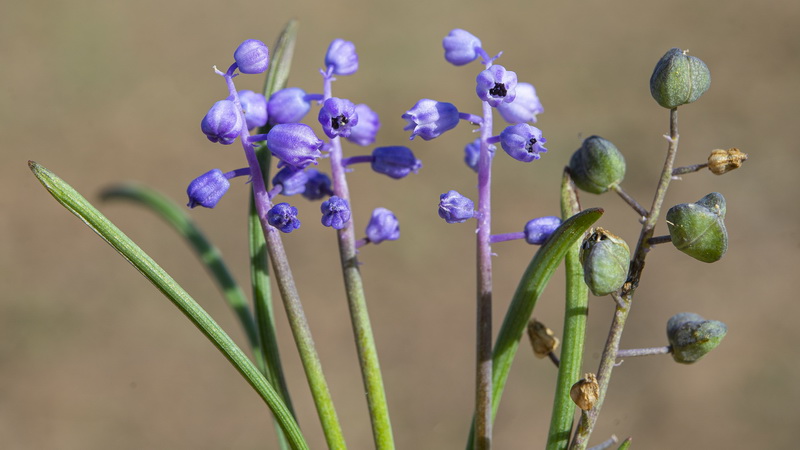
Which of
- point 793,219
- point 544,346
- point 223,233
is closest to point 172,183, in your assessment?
point 223,233

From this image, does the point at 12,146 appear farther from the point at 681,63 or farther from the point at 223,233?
the point at 681,63

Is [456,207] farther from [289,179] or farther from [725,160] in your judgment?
[725,160]

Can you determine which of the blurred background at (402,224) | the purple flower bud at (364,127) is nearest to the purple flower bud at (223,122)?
the purple flower bud at (364,127)

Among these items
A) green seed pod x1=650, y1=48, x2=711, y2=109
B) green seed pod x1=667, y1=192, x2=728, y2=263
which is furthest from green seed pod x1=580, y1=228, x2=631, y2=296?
green seed pod x1=650, y1=48, x2=711, y2=109

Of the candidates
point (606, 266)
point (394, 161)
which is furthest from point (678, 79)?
point (394, 161)

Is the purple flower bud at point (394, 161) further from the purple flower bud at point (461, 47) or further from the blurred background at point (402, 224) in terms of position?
the blurred background at point (402, 224)

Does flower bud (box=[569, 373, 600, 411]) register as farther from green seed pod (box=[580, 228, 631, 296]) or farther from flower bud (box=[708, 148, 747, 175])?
flower bud (box=[708, 148, 747, 175])
